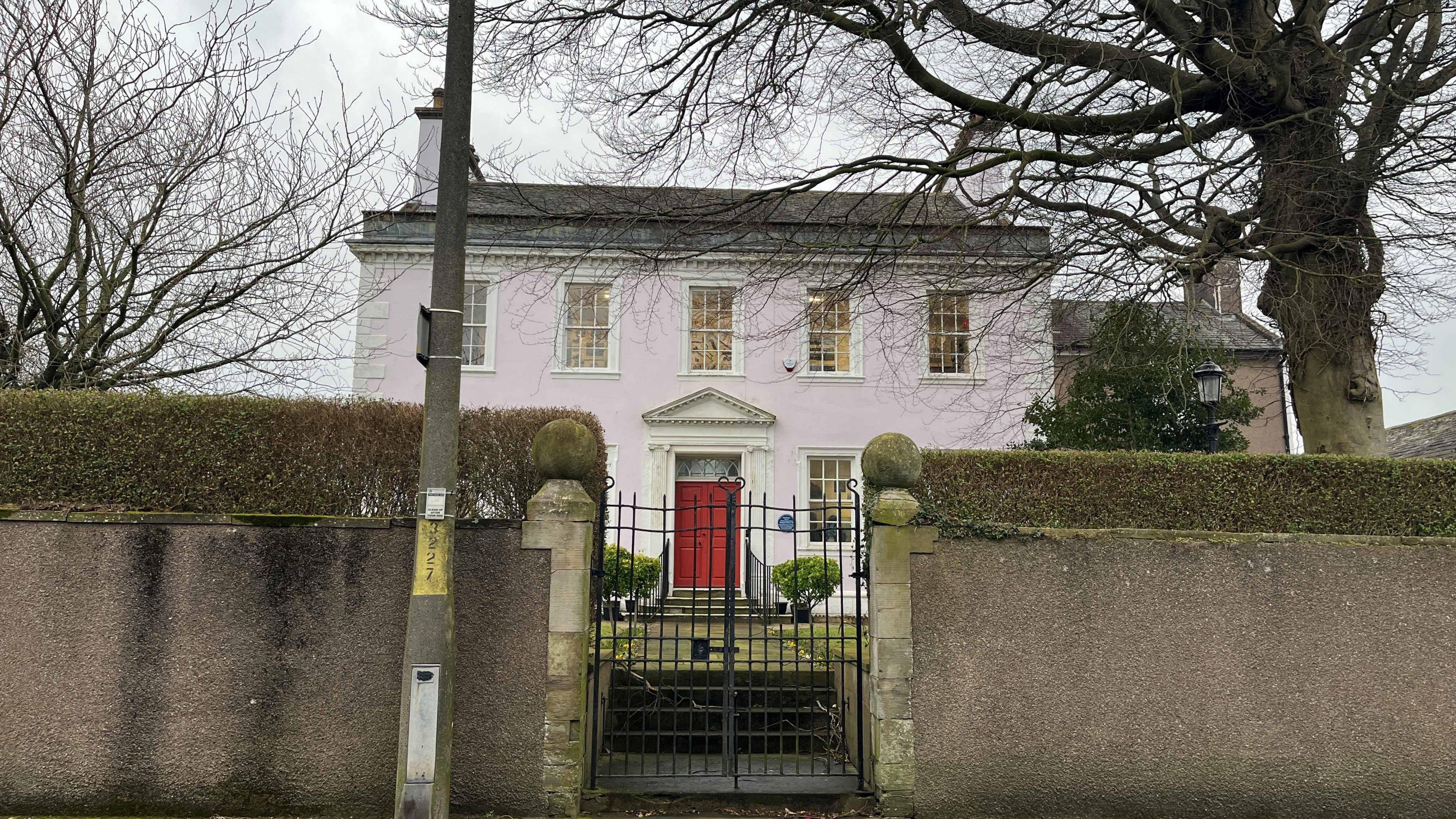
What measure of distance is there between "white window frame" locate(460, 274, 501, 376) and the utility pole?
11.2 m

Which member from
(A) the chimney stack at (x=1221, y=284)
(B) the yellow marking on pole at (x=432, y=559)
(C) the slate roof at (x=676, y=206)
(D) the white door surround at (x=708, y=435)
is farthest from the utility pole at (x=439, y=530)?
(D) the white door surround at (x=708, y=435)

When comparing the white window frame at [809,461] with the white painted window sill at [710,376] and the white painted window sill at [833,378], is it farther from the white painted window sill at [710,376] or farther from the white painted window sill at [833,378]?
the white painted window sill at [710,376]

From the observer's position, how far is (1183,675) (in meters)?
6.37

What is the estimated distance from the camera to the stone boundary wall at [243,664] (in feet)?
19.5

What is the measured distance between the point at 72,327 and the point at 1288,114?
40.1 feet

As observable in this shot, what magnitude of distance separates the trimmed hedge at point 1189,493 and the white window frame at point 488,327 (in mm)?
11546

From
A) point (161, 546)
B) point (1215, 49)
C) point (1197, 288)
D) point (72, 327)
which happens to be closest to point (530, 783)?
point (161, 546)

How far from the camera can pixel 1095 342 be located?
11703mm

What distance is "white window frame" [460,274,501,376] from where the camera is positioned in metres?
16.3

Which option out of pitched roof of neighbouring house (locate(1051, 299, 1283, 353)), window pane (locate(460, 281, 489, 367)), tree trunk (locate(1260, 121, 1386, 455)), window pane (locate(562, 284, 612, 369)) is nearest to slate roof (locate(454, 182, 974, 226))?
tree trunk (locate(1260, 121, 1386, 455))

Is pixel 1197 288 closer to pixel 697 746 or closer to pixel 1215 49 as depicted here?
pixel 1215 49

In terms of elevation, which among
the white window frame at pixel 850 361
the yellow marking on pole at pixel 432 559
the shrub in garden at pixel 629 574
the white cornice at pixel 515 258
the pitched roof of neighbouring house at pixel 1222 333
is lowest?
the shrub in garden at pixel 629 574

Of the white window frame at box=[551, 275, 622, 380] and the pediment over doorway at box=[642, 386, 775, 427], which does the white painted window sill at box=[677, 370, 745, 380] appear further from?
the white window frame at box=[551, 275, 622, 380]

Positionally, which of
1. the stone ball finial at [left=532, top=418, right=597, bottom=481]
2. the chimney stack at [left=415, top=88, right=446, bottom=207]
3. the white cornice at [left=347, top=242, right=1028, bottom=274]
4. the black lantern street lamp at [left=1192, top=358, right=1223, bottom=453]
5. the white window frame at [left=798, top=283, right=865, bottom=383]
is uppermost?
the chimney stack at [left=415, top=88, right=446, bottom=207]
